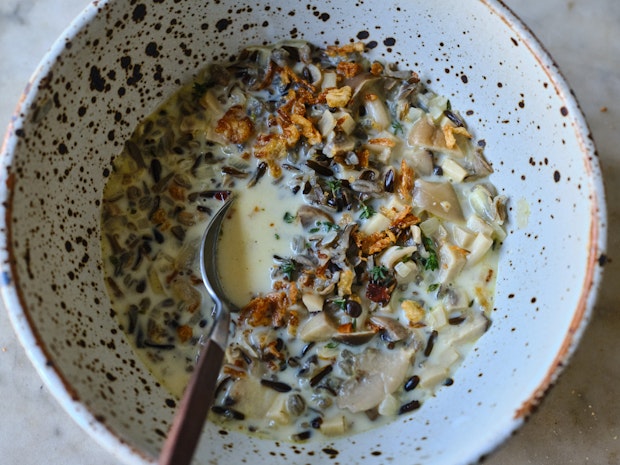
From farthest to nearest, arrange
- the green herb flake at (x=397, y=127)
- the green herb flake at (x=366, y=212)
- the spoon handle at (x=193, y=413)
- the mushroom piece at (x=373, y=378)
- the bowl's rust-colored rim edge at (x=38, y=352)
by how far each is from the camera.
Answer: the green herb flake at (x=397, y=127)
the green herb flake at (x=366, y=212)
the mushroom piece at (x=373, y=378)
the bowl's rust-colored rim edge at (x=38, y=352)
the spoon handle at (x=193, y=413)

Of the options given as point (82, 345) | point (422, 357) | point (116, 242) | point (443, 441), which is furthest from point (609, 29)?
point (82, 345)

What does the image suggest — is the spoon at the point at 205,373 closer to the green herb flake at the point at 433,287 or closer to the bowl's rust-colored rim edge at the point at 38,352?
the bowl's rust-colored rim edge at the point at 38,352

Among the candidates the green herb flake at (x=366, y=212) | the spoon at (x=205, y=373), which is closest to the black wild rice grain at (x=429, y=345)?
the green herb flake at (x=366, y=212)

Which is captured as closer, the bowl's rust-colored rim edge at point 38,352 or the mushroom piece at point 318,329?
the bowl's rust-colored rim edge at point 38,352

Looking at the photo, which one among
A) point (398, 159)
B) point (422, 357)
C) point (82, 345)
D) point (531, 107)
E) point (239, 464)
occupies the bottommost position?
point (239, 464)

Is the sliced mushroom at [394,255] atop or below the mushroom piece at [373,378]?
atop

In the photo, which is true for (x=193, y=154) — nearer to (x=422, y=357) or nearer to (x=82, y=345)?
(x=82, y=345)

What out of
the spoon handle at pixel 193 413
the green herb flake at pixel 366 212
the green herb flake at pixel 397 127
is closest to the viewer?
the spoon handle at pixel 193 413

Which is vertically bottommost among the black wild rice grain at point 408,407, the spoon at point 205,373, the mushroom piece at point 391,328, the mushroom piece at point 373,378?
the black wild rice grain at point 408,407

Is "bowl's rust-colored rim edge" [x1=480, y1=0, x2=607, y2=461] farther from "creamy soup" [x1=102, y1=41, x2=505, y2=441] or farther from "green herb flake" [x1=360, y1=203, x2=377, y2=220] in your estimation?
"green herb flake" [x1=360, y1=203, x2=377, y2=220]
